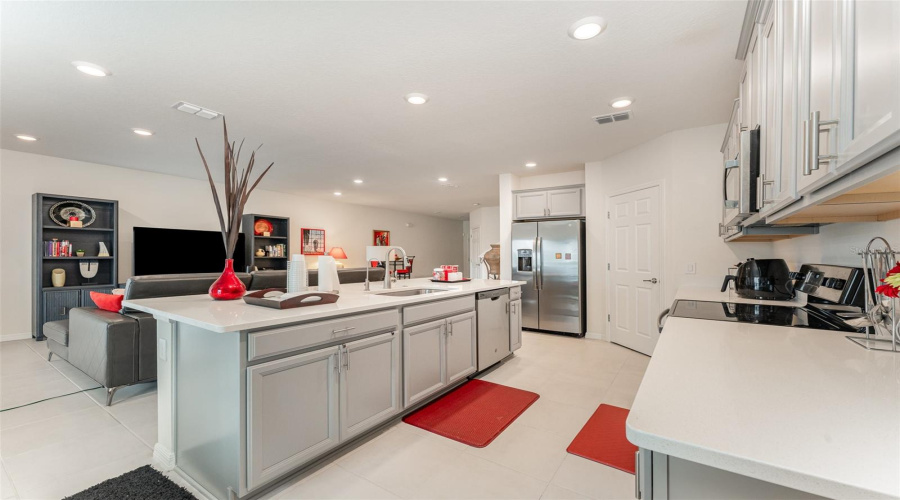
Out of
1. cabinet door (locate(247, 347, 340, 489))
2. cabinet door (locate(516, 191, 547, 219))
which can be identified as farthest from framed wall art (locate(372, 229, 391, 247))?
cabinet door (locate(247, 347, 340, 489))

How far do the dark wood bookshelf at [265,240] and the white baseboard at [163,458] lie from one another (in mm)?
4993

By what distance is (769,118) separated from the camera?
140 centimetres

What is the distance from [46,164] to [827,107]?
742 cm

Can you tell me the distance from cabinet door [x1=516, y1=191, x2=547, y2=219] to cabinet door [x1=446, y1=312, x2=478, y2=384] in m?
2.86

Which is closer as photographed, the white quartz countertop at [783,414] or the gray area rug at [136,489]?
the white quartz countertop at [783,414]

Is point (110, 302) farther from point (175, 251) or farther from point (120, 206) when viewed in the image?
point (120, 206)

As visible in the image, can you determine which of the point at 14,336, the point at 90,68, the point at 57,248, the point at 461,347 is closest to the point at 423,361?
the point at 461,347

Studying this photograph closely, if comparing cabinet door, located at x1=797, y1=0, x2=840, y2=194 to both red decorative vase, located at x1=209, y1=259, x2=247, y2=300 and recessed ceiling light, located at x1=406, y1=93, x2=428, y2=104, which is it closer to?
recessed ceiling light, located at x1=406, y1=93, x2=428, y2=104

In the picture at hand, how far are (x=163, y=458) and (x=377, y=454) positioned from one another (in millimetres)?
1160

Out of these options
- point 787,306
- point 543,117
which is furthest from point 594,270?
point 787,306

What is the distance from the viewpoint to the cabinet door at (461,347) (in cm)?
293

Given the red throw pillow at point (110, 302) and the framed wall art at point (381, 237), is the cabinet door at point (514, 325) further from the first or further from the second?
the framed wall art at point (381, 237)

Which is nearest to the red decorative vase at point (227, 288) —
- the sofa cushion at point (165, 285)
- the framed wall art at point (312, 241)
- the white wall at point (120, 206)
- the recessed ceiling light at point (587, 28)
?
the sofa cushion at point (165, 285)

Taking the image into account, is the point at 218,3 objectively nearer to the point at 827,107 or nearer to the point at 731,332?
the point at 827,107
